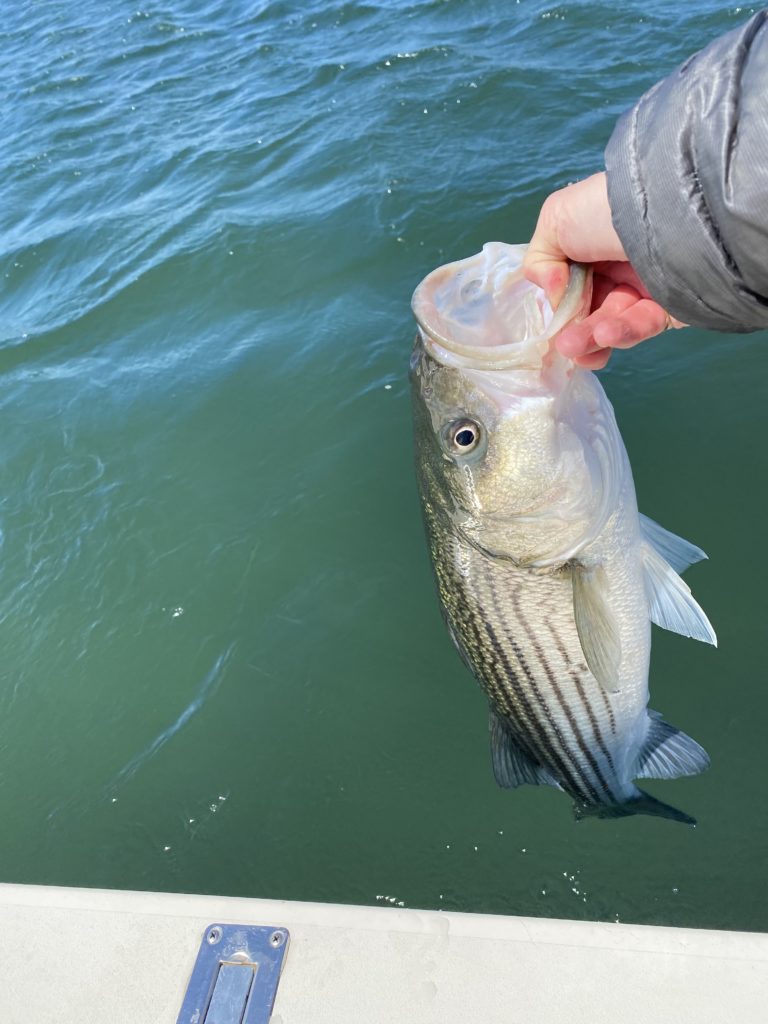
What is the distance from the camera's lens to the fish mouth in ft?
7.04

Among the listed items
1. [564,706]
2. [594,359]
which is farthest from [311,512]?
[594,359]

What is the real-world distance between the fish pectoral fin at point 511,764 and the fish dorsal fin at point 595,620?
474 millimetres

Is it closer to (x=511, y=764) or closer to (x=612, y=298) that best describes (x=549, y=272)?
(x=612, y=298)

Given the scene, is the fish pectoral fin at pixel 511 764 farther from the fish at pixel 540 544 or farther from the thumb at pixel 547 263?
the thumb at pixel 547 263

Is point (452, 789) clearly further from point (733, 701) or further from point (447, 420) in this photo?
point (447, 420)

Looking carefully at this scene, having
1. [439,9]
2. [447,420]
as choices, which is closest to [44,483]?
[447,420]

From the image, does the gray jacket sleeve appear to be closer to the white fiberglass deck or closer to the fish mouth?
the fish mouth

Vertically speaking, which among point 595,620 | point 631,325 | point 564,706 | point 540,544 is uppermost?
point 631,325

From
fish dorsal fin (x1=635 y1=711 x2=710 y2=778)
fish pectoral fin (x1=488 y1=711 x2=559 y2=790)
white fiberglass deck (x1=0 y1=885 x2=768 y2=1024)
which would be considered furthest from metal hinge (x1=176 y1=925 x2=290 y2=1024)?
fish dorsal fin (x1=635 y1=711 x2=710 y2=778)

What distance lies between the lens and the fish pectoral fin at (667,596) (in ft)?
8.89

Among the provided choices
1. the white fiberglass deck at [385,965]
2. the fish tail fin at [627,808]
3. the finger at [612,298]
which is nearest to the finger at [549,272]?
the finger at [612,298]

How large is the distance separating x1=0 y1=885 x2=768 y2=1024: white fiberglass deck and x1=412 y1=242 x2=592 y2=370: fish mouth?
1453 mm

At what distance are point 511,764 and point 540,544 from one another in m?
0.88

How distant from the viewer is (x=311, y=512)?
469 cm
